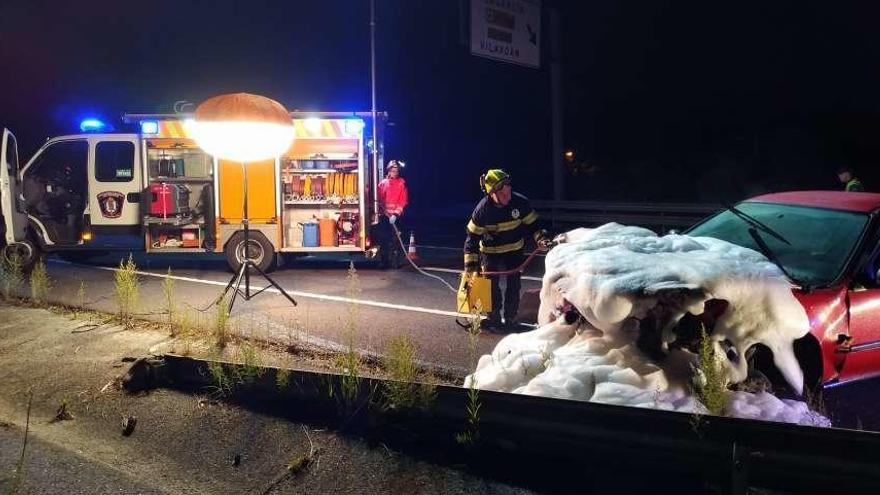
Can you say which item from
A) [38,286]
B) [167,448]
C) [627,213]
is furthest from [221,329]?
[627,213]

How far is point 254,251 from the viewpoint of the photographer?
11125 millimetres

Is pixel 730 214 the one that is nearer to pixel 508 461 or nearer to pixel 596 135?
pixel 508 461

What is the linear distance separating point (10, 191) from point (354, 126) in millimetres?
5289

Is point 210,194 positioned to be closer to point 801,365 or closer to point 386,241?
point 386,241

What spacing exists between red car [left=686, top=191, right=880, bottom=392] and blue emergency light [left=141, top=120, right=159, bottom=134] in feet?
29.7

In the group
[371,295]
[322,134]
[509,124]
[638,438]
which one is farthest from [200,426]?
[509,124]

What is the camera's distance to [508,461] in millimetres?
3686

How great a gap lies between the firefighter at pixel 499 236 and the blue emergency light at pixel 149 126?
653 cm

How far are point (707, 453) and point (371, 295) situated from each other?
6219 millimetres

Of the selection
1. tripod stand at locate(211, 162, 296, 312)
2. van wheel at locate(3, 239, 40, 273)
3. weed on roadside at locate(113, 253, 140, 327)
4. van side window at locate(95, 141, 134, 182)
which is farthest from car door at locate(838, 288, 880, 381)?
van wheel at locate(3, 239, 40, 273)

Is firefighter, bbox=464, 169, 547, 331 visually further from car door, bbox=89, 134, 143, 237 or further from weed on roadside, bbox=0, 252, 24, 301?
car door, bbox=89, 134, 143, 237

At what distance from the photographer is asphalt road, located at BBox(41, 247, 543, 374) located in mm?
6742

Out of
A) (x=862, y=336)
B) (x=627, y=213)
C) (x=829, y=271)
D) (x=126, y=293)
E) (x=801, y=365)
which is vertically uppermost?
(x=627, y=213)

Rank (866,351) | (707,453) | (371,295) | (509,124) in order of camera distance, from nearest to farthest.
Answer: (707,453), (866,351), (371,295), (509,124)
